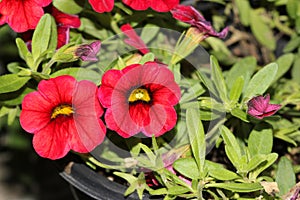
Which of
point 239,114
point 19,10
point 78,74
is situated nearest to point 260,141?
point 239,114

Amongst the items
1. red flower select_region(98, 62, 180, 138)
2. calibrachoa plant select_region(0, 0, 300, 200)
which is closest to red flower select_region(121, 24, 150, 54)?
calibrachoa plant select_region(0, 0, 300, 200)

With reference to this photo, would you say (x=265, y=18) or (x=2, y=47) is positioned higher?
(x=265, y=18)

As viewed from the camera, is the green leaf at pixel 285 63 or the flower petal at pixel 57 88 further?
the green leaf at pixel 285 63

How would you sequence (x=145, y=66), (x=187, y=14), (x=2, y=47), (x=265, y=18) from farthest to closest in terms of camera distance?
1. (x=2, y=47)
2. (x=265, y=18)
3. (x=187, y=14)
4. (x=145, y=66)

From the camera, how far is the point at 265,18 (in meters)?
1.14

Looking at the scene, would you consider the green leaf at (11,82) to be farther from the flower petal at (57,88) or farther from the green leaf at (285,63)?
the green leaf at (285,63)

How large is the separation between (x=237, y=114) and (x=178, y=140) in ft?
0.32

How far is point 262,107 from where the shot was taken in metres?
0.70

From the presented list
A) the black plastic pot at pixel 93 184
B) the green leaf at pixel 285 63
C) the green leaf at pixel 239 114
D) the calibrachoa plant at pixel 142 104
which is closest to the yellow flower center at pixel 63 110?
the calibrachoa plant at pixel 142 104

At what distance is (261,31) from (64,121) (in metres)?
0.48

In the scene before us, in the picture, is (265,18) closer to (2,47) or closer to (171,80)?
(171,80)

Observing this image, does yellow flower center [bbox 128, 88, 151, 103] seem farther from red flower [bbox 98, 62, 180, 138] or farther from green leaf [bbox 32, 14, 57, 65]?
green leaf [bbox 32, 14, 57, 65]

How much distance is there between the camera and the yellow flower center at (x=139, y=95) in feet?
2.49

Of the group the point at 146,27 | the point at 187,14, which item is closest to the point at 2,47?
the point at 146,27
